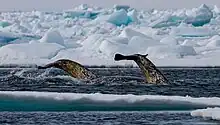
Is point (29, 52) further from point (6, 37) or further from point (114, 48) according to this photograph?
point (6, 37)

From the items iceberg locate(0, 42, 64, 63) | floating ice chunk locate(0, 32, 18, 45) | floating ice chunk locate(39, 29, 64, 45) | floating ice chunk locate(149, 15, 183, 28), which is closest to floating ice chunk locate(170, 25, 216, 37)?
floating ice chunk locate(149, 15, 183, 28)

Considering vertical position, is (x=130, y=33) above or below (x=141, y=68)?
above

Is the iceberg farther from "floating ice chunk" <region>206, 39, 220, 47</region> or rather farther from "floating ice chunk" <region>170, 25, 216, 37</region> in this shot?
"floating ice chunk" <region>170, 25, 216, 37</region>

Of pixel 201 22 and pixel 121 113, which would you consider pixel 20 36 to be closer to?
pixel 201 22

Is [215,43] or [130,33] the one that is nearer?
[215,43]

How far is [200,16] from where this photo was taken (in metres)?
89.6

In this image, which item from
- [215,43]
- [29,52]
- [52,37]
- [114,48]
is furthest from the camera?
[215,43]

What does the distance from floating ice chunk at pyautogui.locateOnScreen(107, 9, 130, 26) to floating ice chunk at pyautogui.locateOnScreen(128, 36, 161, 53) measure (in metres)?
14.5

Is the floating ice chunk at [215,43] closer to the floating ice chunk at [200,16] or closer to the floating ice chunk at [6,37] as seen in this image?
the floating ice chunk at [200,16]

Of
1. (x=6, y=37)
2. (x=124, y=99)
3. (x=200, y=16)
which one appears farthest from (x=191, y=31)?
(x=124, y=99)

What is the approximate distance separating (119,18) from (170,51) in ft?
70.2

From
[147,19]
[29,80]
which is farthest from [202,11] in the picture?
[29,80]

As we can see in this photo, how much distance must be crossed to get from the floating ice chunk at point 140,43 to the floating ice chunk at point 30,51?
7081mm

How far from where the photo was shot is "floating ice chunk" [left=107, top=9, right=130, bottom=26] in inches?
3442
